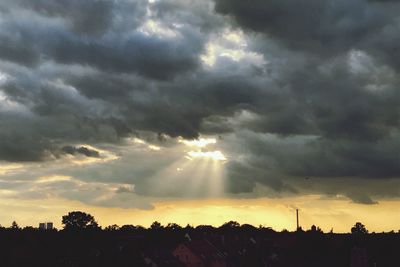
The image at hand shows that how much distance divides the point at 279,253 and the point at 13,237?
159ft

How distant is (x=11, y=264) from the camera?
86.4m

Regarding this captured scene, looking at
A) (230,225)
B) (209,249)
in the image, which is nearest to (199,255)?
(209,249)

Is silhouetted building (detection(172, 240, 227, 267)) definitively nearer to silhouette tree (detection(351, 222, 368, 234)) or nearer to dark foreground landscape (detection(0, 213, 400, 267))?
dark foreground landscape (detection(0, 213, 400, 267))

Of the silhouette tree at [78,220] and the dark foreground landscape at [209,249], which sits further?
the silhouette tree at [78,220]

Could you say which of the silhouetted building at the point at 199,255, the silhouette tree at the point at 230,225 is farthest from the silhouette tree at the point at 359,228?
the silhouetted building at the point at 199,255

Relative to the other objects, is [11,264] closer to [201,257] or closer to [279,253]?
[201,257]

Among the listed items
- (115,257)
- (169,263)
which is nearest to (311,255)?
(169,263)

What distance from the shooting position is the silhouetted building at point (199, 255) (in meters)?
109

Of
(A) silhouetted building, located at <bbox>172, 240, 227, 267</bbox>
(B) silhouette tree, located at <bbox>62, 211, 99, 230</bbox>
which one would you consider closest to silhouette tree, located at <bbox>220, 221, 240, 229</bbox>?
(B) silhouette tree, located at <bbox>62, 211, 99, 230</bbox>

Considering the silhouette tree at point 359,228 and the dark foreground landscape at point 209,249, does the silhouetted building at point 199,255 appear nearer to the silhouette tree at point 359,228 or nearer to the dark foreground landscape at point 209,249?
the dark foreground landscape at point 209,249

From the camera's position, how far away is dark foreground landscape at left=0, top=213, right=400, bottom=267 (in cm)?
9138

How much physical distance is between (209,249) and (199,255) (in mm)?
3129

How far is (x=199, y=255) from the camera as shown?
11019cm

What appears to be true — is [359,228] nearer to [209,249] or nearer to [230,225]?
[230,225]
